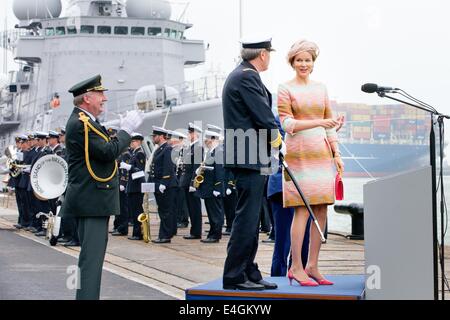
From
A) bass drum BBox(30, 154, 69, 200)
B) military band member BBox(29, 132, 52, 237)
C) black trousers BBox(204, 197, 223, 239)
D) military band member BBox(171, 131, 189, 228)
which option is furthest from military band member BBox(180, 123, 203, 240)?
military band member BBox(29, 132, 52, 237)

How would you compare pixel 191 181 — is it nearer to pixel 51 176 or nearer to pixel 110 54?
pixel 51 176

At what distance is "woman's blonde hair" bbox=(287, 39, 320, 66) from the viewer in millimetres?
7612

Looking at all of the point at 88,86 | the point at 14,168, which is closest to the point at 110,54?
the point at 14,168

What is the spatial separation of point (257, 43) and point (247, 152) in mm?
806

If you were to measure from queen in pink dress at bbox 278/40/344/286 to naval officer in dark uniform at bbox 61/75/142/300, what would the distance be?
1149mm

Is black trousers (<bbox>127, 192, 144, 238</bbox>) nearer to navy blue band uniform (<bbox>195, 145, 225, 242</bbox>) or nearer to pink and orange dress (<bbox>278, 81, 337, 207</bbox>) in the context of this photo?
navy blue band uniform (<bbox>195, 145, 225, 242</bbox>)

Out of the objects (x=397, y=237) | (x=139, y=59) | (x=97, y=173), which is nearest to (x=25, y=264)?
(x=97, y=173)

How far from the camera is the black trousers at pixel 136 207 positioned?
17141 millimetres

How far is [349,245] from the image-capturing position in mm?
15727

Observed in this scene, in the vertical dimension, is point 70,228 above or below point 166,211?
below

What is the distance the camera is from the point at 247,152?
7.27 metres

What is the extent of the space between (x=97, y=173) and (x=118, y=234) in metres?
10.9

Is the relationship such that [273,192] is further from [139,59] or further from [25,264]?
[139,59]

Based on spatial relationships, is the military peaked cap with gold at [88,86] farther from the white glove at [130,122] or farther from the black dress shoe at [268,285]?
the black dress shoe at [268,285]
